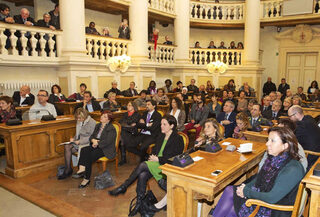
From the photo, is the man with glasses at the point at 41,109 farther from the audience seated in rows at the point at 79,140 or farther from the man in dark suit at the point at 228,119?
the man in dark suit at the point at 228,119

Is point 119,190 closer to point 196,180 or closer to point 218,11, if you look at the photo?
point 196,180

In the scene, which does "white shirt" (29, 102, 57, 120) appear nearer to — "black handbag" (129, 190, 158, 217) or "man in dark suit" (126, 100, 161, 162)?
"man in dark suit" (126, 100, 161, 162)

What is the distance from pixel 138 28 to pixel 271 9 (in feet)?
24.2

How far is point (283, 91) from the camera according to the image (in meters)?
12.6

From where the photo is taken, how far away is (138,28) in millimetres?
10258

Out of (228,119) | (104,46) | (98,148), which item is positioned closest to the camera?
(98,148)

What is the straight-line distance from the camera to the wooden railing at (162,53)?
1141 cm

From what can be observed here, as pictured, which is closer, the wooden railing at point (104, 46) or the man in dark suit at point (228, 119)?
the man in dark suit at point (228, 119)

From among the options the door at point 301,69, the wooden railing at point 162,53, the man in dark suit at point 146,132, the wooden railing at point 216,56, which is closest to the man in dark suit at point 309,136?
the man in dark suit at point 146,132


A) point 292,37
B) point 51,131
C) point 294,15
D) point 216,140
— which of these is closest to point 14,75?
point 51,131

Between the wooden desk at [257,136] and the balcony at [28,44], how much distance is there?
19.9ft

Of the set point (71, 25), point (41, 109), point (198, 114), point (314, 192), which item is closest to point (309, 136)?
point (314, 192)

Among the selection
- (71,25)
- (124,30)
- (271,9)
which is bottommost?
(71,25)

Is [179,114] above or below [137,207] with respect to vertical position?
above
